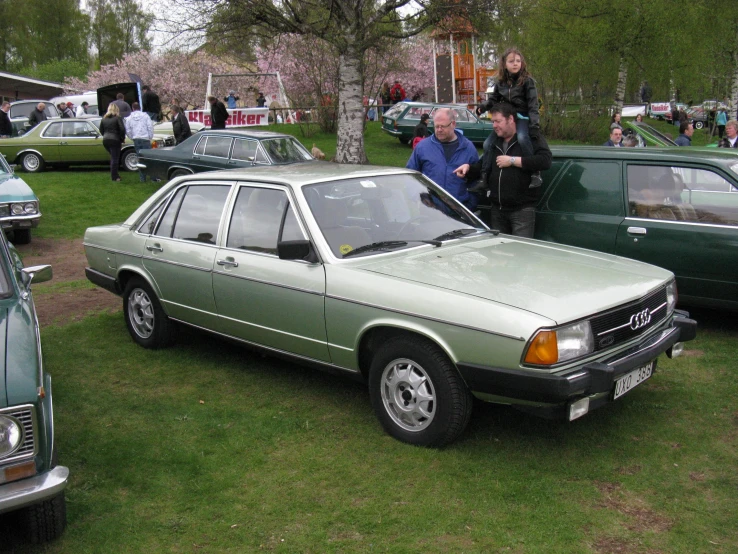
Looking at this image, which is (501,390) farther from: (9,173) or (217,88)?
(217,88)

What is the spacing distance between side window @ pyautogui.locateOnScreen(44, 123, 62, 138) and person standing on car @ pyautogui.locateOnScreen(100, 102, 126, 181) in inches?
92.7

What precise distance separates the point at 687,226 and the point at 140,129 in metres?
14.1

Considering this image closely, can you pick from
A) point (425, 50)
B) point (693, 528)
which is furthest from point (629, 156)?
point (425, 50)

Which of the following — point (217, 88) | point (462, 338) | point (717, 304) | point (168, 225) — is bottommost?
point (717, 304)

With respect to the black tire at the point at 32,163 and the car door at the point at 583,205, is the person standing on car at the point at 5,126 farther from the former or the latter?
the car door at the point at 583,205

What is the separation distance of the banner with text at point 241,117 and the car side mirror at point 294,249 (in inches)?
845

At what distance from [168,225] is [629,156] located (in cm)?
413

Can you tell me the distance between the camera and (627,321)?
14.1 ft

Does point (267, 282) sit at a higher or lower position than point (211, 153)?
lower

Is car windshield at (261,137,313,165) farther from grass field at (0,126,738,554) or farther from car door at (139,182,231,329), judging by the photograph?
→ grass field at (0,126,738,554)

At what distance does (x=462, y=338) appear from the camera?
4.06 meters

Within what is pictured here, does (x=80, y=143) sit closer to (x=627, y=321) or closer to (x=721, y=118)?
(x=627, y=321)

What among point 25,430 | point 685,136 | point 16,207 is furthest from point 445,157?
point 685,136

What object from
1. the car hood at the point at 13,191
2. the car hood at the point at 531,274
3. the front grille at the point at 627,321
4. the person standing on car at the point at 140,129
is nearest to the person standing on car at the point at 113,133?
the person standing on car at the point at 140,129
